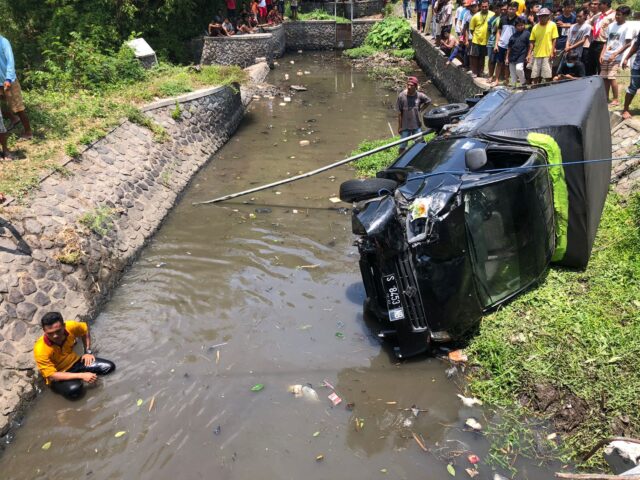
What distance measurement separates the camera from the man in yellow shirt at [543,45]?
10188 millimetres

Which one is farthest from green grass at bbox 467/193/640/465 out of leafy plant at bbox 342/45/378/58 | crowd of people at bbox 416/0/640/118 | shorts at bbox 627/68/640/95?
leafy plant at bbox 342/45/378/58

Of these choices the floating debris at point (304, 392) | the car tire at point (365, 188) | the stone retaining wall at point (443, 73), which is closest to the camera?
the floating debris at point (304, 392)

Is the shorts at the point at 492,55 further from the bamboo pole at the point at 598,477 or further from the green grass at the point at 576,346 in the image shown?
the bamboo pole at the point at 598,477

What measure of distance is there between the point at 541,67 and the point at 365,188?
7363 millimetres

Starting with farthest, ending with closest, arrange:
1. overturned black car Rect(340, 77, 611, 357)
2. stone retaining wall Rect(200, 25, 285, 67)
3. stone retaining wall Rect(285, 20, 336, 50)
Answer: stone retaining wall Rect(285, 20, 336, 50) → stone retaining wall Rect(200, 25, 285, 67) → overturned black car Rect(340, 77, 611, 357)

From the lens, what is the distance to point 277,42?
23719 mm

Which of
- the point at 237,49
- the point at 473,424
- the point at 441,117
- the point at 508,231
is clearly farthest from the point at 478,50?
the point at 473,424

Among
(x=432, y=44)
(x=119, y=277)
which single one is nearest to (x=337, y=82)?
(x=432, y=44)

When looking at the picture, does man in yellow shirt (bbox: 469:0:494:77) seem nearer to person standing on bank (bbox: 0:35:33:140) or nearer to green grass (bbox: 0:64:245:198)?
green grass (bbox: 0:64:245:198)

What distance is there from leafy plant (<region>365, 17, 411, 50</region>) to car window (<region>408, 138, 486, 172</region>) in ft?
65.9

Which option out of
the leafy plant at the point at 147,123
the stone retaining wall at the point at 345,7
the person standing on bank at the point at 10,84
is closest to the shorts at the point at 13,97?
the person standing on bank at the point at 10,84

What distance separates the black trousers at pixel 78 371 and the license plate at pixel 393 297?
128 inches

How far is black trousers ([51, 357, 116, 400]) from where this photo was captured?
5328 mm

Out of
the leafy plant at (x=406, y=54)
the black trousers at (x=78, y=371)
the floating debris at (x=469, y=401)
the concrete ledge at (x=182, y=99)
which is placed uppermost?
the leafy plant at (x=406, y=54)
